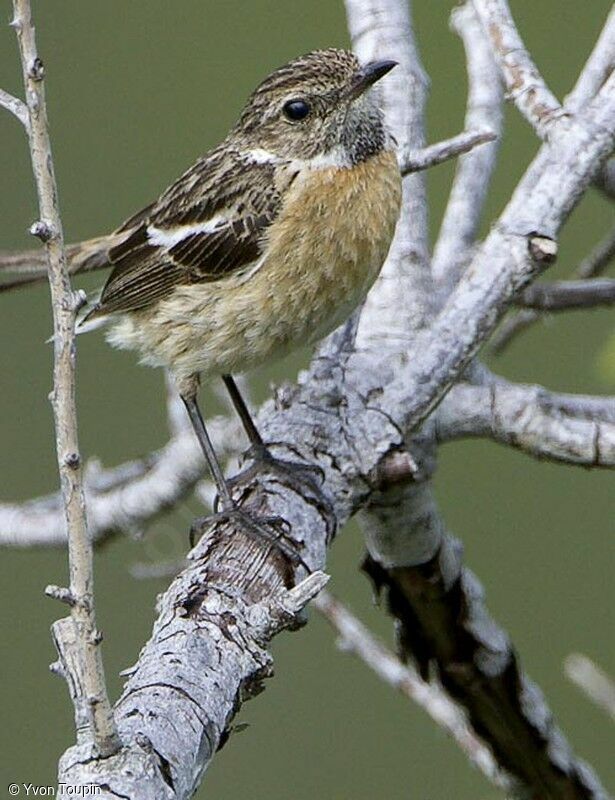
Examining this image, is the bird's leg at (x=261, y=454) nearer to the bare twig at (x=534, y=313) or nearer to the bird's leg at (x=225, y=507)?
the bird's leg at (x=225, y=507)

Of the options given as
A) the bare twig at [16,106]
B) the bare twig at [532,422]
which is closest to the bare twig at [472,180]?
the bare twig at [532,422]

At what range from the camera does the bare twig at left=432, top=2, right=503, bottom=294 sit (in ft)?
10.7

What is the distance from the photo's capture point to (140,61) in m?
8.00

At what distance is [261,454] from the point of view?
2.87 metres

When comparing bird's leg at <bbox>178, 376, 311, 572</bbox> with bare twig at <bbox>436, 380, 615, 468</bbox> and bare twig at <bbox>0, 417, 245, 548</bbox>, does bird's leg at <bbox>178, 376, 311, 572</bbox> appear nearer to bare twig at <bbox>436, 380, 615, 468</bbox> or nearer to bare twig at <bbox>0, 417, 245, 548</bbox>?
bare twig at <bbox>0, 417, 245, 548</bbox>

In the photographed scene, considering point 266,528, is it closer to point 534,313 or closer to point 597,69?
point 597,69

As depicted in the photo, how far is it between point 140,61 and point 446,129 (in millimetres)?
1845

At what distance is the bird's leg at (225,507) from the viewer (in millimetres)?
2433

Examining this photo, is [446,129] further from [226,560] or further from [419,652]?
[226,560]

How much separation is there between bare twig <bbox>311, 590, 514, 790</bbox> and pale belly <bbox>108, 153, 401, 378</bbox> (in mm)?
565

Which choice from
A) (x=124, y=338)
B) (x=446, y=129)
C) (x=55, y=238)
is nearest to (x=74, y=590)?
(x=55, y=238)

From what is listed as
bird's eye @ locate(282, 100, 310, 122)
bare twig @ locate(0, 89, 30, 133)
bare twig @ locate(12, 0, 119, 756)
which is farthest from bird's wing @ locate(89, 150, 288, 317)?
bare twig @ locate(12, 0, 119, 756)

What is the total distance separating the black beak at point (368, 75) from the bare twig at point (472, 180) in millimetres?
229

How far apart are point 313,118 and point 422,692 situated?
4.28 ft
